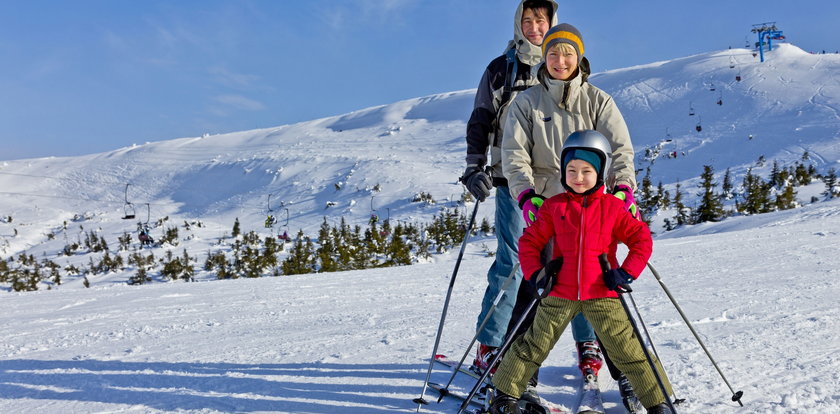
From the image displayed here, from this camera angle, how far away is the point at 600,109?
2770 millimetres

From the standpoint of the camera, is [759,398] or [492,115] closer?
[759,398]

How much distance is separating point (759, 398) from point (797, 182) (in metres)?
28.8

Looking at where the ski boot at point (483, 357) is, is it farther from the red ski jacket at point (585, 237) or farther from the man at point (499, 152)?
the red ski jacket at point (585, 237)

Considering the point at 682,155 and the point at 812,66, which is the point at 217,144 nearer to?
the point at 682,155

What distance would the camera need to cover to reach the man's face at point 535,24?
3.05 m

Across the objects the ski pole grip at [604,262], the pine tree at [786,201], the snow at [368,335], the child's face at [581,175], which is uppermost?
the child's face at [581,175]

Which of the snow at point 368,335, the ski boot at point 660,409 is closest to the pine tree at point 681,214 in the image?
the snow at point 368,335

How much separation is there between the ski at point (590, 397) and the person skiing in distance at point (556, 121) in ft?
0.39

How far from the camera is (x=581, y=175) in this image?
2.37 meters

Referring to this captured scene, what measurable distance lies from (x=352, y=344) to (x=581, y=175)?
251cm

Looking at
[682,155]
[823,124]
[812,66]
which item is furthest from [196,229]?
[812,66]

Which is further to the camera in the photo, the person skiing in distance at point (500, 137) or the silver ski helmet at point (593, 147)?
the person skiing in distance at point (500, 137)

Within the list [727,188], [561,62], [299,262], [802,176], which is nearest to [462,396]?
[561,62]

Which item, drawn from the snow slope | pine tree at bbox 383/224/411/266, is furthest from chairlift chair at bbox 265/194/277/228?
the snow slope
